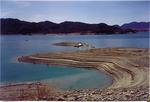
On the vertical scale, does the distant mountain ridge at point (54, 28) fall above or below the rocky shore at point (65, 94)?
above

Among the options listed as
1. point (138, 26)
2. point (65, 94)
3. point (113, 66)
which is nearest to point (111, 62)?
point (113, 66)

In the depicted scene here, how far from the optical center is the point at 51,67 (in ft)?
10.6

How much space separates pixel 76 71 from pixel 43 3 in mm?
663

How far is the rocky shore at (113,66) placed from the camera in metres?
3.17

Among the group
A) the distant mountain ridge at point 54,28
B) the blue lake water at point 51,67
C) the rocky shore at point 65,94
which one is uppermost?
the distant mountain ridge at point 54,28

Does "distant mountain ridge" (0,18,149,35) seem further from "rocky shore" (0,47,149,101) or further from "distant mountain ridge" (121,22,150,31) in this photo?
"rocky shore" (0,47,149,101)

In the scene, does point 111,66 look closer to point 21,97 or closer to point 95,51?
point 95,51

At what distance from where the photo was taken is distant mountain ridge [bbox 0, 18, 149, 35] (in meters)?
3.21

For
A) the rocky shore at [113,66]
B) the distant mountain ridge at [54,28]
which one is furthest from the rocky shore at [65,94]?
the distant mountain ridge at [54,28]

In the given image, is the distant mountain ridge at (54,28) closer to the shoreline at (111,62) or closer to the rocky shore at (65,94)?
the shoreline at (111,62)

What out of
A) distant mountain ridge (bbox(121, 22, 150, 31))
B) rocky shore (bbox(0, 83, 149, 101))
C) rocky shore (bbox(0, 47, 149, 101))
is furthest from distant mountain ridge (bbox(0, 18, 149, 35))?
rocky shore (bbox(0, 83, 149, 101))

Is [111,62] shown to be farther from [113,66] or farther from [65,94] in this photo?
[65,94]

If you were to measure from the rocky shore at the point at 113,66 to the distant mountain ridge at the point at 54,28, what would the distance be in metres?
0.18

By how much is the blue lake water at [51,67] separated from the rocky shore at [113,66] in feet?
0.15
